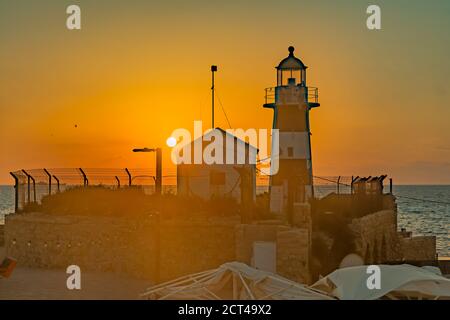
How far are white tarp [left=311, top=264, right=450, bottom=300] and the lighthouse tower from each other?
1861 cm

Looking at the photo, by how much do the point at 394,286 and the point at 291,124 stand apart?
20939mm

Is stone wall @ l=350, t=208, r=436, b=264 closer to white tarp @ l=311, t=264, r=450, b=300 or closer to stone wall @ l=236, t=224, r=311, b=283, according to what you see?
stone wall @ l=236, t=224, r=311, b=283

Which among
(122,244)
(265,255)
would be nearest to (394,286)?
(265,255)

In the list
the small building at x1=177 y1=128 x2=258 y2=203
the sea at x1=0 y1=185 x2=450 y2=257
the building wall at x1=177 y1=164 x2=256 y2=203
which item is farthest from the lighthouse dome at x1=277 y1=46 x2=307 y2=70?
the sea at x1=0 y1=185 x2=450 y2=257

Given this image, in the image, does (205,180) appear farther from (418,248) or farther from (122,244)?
(418,248)

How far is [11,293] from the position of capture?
21078mm

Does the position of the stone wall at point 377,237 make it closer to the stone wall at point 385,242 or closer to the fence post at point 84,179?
the stone wall at point 385,242

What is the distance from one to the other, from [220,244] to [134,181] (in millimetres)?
9646

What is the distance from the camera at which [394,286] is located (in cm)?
1631

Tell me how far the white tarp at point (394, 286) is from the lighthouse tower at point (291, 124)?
1861 centimetres

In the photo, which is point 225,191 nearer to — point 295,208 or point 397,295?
point 295,208

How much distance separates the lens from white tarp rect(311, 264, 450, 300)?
16.2 m

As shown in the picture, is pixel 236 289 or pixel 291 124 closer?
pixel 236 289

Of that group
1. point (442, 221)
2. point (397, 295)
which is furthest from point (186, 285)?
point (442, 221)
